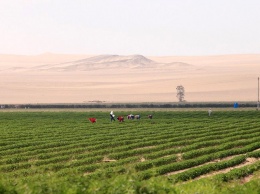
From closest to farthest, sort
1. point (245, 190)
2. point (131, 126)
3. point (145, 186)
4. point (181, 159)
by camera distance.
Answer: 1. point (145, 186)
2. point (245, 190)
3. point (181, 159)
4. point (131, 126)

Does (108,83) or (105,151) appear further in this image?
(108,83)

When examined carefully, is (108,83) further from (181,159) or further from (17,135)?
(181,159)

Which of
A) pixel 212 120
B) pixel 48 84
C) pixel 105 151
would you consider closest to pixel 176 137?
pixel 105 151

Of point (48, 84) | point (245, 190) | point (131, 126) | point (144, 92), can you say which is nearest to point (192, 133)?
point (131, 126)

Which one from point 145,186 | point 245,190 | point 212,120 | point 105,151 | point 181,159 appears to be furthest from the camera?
point 212,120

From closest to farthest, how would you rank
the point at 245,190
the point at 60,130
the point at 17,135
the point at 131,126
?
the point at 245,190 < the point at 17,135 < the point at 60,130 < the point at 131,126

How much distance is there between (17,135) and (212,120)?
66.8ft

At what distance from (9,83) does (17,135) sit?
12741 cm

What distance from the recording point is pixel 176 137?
3703cm

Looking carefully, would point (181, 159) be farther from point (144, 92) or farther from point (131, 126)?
point (144, 92)

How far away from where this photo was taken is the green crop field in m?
12.9

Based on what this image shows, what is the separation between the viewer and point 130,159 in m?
27.2

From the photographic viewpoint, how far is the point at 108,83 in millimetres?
165375

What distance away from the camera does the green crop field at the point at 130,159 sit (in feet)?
42.2
